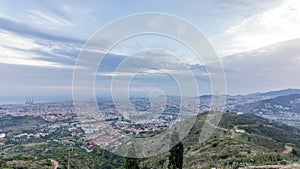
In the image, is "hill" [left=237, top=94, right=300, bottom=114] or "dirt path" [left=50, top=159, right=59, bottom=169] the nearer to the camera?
"dirt path" [left=50, top=159, right=59, bottom=169]

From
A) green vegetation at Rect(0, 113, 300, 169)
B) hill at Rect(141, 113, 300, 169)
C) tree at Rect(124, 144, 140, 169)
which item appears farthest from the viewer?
hill at Rect(141, 113, 300, 169)

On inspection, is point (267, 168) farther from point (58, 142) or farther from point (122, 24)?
point (58, 142)

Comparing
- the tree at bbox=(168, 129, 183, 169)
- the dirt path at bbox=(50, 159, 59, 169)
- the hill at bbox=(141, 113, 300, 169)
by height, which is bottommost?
the dirt path at bbox=(50, 159, 59, 169)

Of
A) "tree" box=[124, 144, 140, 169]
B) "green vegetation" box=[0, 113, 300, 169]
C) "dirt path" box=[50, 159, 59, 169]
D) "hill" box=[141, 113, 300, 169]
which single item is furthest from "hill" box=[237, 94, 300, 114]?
"tree" box=[124, 144, 140, 169]

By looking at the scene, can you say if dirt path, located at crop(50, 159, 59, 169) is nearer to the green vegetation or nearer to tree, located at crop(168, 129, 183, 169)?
the green vegetation

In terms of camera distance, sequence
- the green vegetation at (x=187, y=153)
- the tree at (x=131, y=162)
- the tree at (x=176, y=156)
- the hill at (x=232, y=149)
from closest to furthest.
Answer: the tree at (x=131, y=162), the tree at (x=176, y=156), the green vegetation at (x=187, y=153), the hill at (x=232, y=149)

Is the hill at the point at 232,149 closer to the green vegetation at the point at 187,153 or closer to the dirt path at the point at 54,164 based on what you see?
the green vegetation at the point at 187,153

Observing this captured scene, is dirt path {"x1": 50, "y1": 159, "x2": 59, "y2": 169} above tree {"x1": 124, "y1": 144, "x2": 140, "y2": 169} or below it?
below

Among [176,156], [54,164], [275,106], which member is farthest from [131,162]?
[275,106]

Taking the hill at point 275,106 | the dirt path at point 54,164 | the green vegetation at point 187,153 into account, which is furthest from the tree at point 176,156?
the hill at point 275,106

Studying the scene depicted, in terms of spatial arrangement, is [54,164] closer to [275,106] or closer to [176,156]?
[176,156]

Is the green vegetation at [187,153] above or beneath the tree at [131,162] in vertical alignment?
beneath
